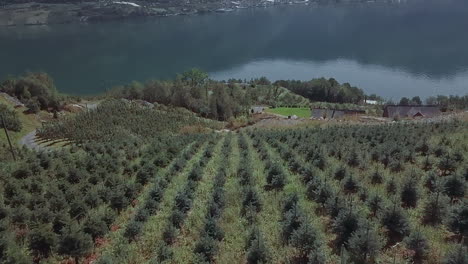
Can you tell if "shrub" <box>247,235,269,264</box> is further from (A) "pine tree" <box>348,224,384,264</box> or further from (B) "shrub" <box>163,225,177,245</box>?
(B) "shrub" <box>163,225,177,245</box>

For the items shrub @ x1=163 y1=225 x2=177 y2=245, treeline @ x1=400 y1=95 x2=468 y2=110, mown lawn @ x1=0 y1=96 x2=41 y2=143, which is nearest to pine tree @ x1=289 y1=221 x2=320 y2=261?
shrub @ x1=163 y1=225 x2=177 y2=245

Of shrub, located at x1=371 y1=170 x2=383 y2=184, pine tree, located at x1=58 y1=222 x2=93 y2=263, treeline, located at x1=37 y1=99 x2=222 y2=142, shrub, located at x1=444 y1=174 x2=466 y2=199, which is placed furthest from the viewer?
treeline, located at x1=37 y1=99 x2=222 y2=142

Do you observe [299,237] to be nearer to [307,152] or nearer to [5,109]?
[307,152]

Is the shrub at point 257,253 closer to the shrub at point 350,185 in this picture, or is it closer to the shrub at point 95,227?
the shrub at point 350,185

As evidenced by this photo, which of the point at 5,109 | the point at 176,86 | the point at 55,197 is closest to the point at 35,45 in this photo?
the point at 176,86

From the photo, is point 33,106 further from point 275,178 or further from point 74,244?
point 74,244

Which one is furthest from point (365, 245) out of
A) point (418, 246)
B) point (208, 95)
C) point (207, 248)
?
point (208, 95)
